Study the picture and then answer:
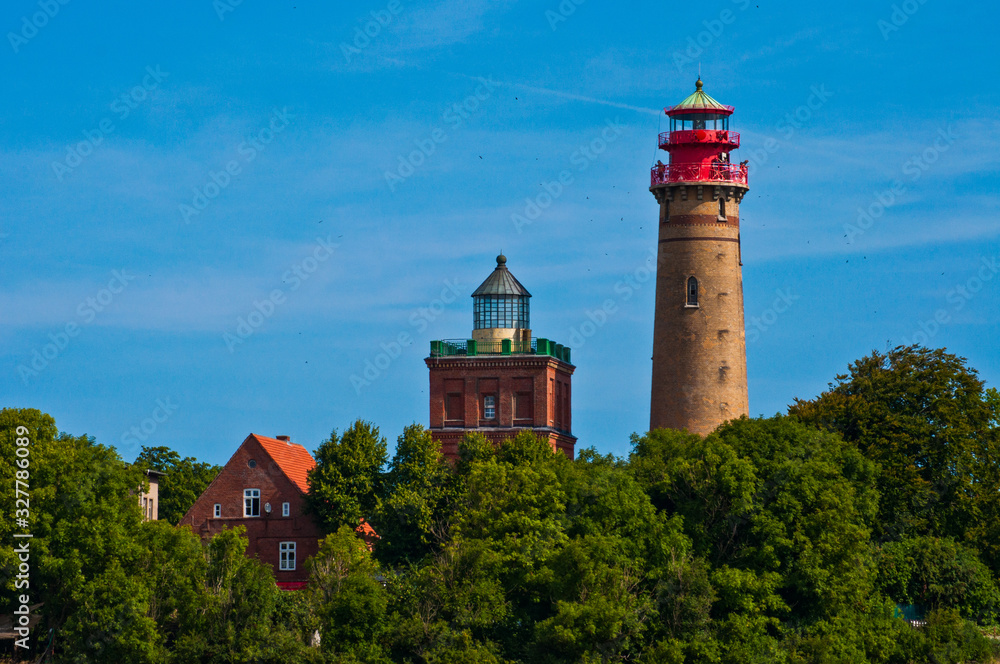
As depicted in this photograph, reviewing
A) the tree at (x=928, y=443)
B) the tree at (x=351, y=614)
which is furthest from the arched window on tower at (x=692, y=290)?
the tree at (x=351, y=614)

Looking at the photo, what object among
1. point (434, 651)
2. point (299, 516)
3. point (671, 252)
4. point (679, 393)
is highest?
point (671, 252)

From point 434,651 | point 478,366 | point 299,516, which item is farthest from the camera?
point 478,366

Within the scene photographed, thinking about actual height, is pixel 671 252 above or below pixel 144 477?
above

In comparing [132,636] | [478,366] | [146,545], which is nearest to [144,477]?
[146,545]

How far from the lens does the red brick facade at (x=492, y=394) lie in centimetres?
10050

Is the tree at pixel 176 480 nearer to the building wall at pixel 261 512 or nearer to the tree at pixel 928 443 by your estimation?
the building wall at pixel 261 512

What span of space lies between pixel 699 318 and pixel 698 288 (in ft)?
4.69

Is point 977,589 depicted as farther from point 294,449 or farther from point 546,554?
point 294,449

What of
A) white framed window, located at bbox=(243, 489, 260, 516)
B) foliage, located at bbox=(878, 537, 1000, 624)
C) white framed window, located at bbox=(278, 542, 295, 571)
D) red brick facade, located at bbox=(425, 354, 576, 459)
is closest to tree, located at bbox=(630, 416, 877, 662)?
foliage, located at bbox=(878, 537, 1000, 624)

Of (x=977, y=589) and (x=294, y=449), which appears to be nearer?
(x=977, y=589)

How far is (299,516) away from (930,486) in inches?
1168

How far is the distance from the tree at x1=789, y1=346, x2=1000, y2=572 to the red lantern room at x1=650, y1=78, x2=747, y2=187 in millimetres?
13521

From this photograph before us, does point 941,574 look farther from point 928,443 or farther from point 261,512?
point 261,512

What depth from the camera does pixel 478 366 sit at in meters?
101
